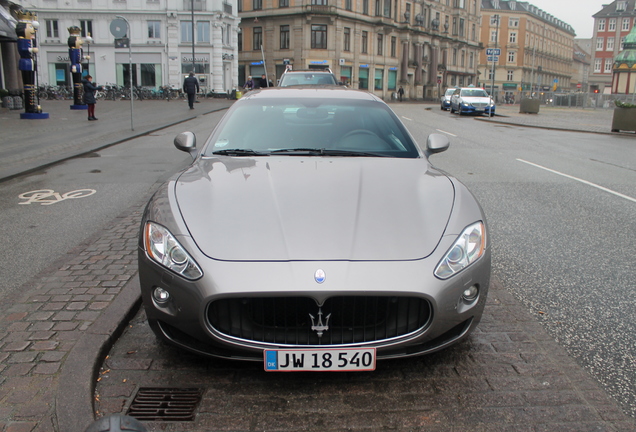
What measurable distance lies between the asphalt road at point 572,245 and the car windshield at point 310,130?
4.98ft

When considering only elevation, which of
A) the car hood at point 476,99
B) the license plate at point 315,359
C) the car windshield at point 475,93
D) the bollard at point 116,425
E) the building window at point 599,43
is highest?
the building window at point 599,43

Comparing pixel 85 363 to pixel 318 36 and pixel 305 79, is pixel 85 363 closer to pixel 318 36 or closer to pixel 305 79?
pixel 305 79

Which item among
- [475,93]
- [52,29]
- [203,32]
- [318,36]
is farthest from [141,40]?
[475,93]

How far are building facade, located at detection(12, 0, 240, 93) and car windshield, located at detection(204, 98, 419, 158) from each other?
5241 cm

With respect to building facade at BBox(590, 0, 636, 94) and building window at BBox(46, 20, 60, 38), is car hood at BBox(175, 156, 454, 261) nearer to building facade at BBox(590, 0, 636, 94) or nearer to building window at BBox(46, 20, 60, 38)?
building window at BBox(46, 20, 60, 38)

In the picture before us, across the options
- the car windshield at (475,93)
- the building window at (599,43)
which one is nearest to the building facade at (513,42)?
the building window at (599,43)

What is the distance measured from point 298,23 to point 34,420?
222 ft

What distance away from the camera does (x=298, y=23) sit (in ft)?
217

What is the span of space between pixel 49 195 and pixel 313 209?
626 centimetres

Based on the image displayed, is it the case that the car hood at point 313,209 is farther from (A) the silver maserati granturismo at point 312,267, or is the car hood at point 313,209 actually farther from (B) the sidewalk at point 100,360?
(B) the sidewalk at point 100,360

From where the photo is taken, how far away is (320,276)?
268cm

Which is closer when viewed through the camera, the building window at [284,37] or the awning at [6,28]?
the awning at [6,28]

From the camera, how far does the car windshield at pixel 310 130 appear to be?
13.9ft

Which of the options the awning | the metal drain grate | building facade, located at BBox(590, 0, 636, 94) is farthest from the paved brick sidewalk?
building facade, located at BBox(590, 0, 636, 94)
